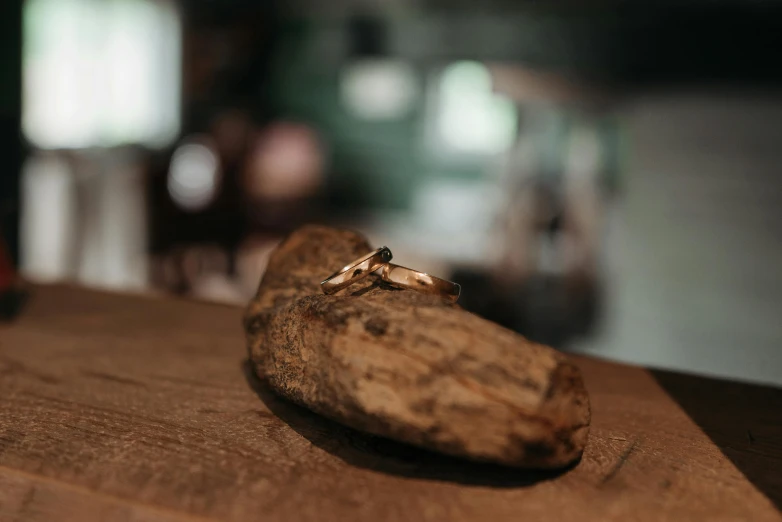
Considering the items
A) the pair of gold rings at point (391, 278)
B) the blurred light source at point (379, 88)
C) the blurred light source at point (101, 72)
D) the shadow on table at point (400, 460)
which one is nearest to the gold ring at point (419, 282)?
the pair of gold rings at point (391, 278)

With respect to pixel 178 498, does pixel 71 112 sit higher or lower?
higher

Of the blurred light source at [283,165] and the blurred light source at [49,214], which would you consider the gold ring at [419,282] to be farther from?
the blurred light source at [283,165]

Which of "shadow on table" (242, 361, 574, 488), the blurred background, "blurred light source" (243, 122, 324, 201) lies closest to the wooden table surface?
"shadow on table" (242, 361, 574, 488)

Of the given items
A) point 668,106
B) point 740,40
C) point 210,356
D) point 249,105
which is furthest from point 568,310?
point 249,105

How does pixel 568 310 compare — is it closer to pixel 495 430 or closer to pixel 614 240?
pixel 614 240

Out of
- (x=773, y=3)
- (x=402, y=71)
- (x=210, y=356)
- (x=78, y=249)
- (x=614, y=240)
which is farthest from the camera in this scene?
(x=402, y=71)

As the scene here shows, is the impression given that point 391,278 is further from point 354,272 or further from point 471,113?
point 471,113

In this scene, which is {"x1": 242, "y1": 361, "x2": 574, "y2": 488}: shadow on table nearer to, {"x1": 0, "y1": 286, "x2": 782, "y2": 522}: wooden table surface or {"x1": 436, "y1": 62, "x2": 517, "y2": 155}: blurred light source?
{"x1": 0, "y1": 286, "x2": 782, "y2": 522}: wooden table surface
